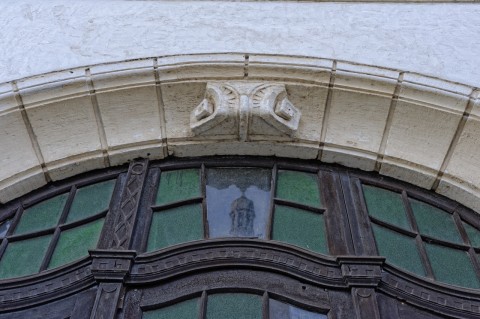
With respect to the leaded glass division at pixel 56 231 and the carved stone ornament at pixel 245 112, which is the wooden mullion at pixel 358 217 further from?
the leaded glass division at pixel 56 231

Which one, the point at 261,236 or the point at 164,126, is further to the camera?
the point at 164,126

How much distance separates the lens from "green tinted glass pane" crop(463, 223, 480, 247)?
4028 mm

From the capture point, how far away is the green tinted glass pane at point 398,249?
376 centimetres

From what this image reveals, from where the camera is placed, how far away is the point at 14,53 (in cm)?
493

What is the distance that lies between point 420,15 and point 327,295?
9.50 feet

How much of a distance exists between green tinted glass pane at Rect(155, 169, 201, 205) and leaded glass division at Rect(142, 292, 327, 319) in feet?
3.10

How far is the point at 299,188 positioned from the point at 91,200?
1.40m

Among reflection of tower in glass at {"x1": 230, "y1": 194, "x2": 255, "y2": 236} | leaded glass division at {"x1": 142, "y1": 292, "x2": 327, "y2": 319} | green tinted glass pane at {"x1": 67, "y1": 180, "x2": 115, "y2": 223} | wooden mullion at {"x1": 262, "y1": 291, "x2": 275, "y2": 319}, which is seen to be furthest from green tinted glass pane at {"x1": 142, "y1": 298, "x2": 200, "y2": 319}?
green tinted glass pane at {"x1": 67, "y1": 180, "x2": 115, "y2": 223}

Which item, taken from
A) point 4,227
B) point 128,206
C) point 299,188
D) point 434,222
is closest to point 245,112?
point 299,188

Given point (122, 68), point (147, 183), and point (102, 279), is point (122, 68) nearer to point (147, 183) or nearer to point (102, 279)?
point (147, 183)

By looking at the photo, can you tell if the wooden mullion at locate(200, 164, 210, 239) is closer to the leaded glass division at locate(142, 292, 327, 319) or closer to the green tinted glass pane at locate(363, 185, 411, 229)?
the leaded glass division at locate(142, 292, 327, 319)

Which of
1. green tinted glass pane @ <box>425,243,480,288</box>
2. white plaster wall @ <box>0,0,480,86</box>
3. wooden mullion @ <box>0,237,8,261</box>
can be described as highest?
white plaster wall @ <box>0,0,480,86</box>

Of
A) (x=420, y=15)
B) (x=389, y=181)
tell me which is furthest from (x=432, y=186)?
(x=420, y=15)

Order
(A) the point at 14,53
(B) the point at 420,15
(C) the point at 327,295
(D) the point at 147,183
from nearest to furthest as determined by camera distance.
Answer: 1. (C) the point at 327,295
2. (D) the point at 147,183
3. (A) the point at 14,53
4. (B) the point at 420,15
